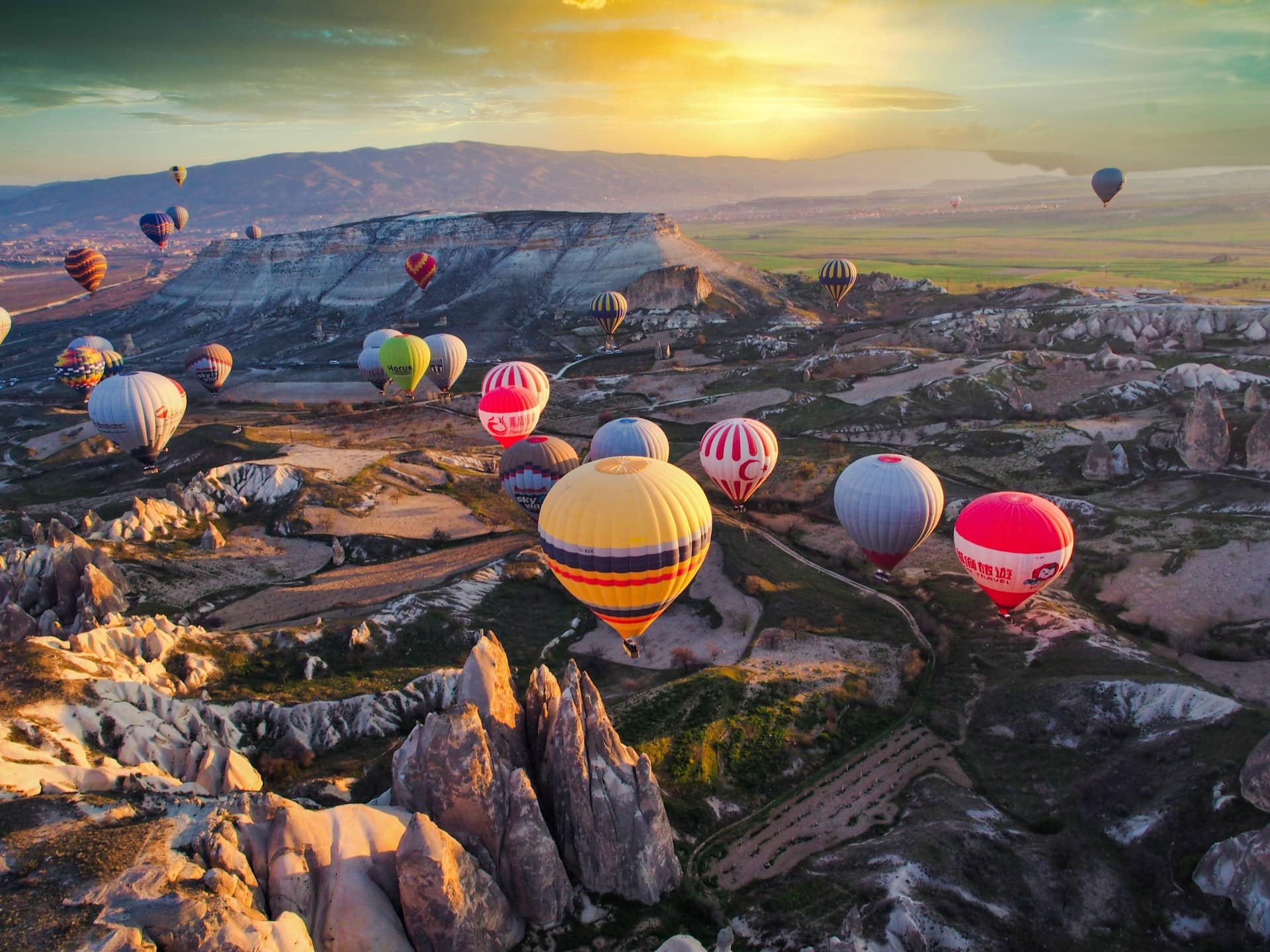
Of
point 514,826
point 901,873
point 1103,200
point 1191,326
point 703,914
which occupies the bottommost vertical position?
point 703,914

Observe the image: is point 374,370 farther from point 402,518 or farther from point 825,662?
point 825,662

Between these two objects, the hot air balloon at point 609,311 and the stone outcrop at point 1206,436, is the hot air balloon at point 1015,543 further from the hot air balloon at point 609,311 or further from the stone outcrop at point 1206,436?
the hot air balloon at point 609,311

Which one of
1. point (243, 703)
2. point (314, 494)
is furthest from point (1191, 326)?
point (243, 703)

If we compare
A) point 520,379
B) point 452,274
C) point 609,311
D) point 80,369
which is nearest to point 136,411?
point 520,379

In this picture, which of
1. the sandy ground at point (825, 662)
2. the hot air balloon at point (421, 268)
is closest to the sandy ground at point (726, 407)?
the sandy ground at point (825, 662)

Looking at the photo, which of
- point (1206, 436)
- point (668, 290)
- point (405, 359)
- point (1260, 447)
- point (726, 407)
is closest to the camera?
point (1260, 447)

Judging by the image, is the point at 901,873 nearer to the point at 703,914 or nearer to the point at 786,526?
the point at 703,914

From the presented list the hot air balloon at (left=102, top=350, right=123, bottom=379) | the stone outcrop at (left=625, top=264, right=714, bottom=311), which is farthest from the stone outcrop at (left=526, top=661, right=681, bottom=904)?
the stone outcrop at (left=625, top=264, right=714, bottom=311)
